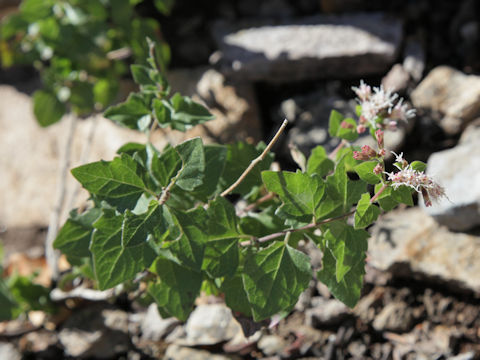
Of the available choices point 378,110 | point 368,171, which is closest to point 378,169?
point 368,171

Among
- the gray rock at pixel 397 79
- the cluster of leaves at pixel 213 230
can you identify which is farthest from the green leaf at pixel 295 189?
the gray rock at pixel 397 79

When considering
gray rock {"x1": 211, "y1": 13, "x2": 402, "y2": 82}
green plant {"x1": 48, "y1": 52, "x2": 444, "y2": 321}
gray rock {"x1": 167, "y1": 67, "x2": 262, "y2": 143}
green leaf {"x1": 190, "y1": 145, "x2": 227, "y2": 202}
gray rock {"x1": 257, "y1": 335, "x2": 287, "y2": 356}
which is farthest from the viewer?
gray rock {"x1": 167, "y1": 67, "x2": 262, "y2": 143}

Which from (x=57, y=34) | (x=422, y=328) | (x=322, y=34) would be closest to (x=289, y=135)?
(x=322, y=34)

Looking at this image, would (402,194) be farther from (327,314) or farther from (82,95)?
(82,95)

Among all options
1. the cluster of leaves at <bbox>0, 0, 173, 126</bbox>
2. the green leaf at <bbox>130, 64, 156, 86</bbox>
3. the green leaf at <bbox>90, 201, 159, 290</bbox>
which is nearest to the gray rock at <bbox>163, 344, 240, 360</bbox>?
the green leaf at <bbox>90, 201, 159, 290</bbox>

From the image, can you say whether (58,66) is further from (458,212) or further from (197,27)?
(458,212)

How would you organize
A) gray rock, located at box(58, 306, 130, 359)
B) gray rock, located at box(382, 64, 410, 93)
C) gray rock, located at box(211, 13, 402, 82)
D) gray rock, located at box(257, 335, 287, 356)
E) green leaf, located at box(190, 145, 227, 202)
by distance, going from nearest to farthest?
green leaf, located at box(190, 145, 227, 202) < gray rock, located at box(257, 335, 287, 356) < gray rock, located at box(58, 306, 130, 359) < gray rock, located at box(382, 64, 410, 93) < gray rock, located at box(211, 13, 402, 82)

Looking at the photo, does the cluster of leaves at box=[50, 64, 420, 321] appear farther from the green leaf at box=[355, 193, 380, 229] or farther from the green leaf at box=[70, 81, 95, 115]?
the green leaf at box=[70, 81, 95, 115]
